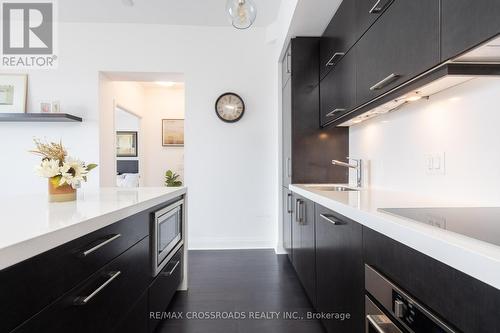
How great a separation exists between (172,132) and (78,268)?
201 inches

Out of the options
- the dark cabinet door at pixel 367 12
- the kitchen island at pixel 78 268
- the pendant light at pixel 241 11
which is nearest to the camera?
the kitchen island at pixel 78 268

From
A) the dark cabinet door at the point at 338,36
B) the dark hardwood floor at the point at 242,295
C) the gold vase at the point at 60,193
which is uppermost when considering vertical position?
the dark cabinet door at the point at 338,36

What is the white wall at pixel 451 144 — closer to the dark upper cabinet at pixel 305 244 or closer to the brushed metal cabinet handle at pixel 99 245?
the dark upper cabinet at pixel 305 244

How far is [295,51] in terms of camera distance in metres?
2.70

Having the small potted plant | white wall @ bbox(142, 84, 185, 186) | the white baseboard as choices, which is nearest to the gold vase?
the small potted plant

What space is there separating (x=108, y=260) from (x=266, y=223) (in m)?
2.72

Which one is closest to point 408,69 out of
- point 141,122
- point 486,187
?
point 486,187

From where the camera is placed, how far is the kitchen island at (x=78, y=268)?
614 mm

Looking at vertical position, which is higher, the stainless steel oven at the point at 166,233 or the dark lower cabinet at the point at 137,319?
the stainless steel oven at the point at 166,233

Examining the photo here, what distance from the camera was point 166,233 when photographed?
1808mm

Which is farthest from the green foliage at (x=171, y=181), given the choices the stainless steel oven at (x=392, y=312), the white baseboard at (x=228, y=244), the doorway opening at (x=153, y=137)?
the stainless steel oven at (x=392, y=312)

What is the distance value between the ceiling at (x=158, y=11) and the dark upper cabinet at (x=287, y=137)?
99cm

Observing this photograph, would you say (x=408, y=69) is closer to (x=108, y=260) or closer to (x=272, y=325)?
(x=108, y=260)

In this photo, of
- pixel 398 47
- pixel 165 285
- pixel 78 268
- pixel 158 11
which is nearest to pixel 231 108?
pixel 158 11
